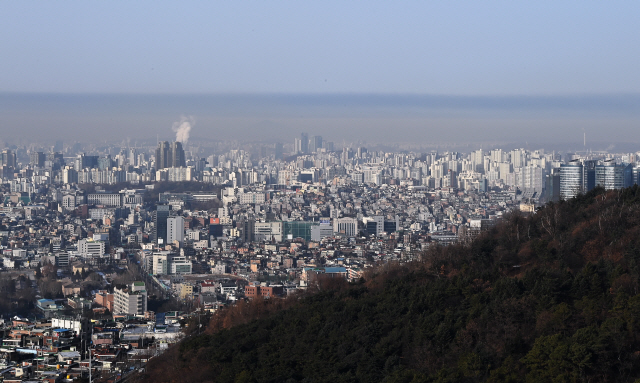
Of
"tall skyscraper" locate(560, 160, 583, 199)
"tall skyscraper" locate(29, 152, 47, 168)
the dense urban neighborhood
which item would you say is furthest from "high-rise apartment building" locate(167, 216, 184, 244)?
"tall skyscraper" locate(29, 152, 47, 168)

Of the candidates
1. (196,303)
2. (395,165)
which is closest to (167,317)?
(196,303)

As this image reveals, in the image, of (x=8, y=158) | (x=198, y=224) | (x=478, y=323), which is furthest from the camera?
(x=8, y=158)

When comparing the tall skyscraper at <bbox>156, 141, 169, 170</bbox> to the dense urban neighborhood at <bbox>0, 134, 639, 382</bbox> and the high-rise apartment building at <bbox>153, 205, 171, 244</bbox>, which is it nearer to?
the dense urban neighborhood at <bbox>0, 134, 639, 382</bbox>

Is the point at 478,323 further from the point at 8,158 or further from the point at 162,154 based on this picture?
the point at 8,158

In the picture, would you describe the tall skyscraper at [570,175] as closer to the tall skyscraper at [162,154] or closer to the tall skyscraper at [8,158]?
the tall skyscraper at [162,154]

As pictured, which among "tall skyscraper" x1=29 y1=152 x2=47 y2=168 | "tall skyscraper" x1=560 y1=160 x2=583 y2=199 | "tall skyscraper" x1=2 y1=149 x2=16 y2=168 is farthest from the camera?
"tall skyscraper" x1=29 y1=152 x2=47 y2=168

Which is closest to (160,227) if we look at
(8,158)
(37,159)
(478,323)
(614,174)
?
(614,174)

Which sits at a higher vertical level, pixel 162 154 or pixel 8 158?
pixel 162 154

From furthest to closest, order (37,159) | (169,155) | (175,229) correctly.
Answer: (37,159) → (169,155) → (175,229)
